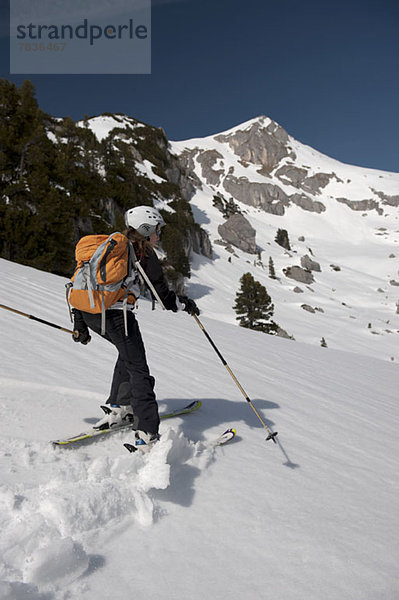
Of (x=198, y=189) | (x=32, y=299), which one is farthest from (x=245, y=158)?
(x=32, y=299)

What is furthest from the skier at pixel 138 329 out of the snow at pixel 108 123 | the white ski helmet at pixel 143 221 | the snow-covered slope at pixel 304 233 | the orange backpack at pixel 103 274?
the snow at pixel 108 123

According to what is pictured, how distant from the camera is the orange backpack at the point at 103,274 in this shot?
2.57 metres

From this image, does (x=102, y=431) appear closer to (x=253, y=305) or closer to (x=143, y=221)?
(x=143, y=221)

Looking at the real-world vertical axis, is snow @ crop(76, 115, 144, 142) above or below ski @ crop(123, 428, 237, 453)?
above

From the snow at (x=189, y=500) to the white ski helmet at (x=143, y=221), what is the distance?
5.16 ft

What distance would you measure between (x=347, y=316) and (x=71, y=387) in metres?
39.8

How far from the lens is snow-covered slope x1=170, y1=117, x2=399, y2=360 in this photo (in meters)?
36.6

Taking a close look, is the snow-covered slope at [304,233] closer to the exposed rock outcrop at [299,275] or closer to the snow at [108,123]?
the exposed rock outcrop at [299,275]

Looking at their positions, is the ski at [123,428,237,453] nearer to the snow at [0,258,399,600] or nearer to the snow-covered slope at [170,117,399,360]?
the snow at [0,258,399,600]

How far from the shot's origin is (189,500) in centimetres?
234

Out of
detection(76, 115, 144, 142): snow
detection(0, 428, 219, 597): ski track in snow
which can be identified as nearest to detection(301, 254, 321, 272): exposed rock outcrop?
detection(76, 115, 144, 142): snow

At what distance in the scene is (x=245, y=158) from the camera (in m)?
168

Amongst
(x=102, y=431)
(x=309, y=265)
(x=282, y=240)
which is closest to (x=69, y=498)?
(x=102, y=431)

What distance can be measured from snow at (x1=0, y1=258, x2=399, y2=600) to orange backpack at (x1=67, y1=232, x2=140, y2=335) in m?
1.05
